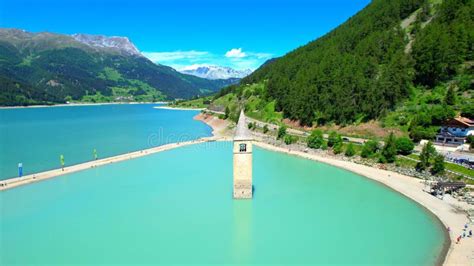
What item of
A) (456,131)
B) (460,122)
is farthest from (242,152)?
(456,131)

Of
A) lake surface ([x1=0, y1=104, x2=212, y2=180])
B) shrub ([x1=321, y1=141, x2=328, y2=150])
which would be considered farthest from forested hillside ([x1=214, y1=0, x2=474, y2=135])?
lake surface ([x1=0, y1=104, x2=212, y2=180])

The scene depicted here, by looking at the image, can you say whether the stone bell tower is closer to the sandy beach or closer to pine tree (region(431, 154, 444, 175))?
the sandy beach

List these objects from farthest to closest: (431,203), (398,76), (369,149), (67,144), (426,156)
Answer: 1. (67,144)
2. (398,76)
3. (369,149)
4. (426,156)
5. (431,203)

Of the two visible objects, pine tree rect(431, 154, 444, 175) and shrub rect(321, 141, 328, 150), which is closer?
pine tree rect(431, 154, 444, 175)

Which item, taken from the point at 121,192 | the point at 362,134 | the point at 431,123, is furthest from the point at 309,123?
the point at 121,192

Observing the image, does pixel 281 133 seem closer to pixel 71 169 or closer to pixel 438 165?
pixel 438 165

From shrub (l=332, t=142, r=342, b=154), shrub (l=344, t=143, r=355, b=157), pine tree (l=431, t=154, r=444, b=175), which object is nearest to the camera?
pine tree (l=431, t=154, r=444, b=175)

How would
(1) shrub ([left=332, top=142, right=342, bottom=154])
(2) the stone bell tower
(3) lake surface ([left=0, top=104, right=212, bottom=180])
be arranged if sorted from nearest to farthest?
(2) the stone bell tower, (3) lake surface ([left=0, top=104, right=212, bottom=180]), (1) shrub ([left=332, top=142, right=342, bottom=154])
